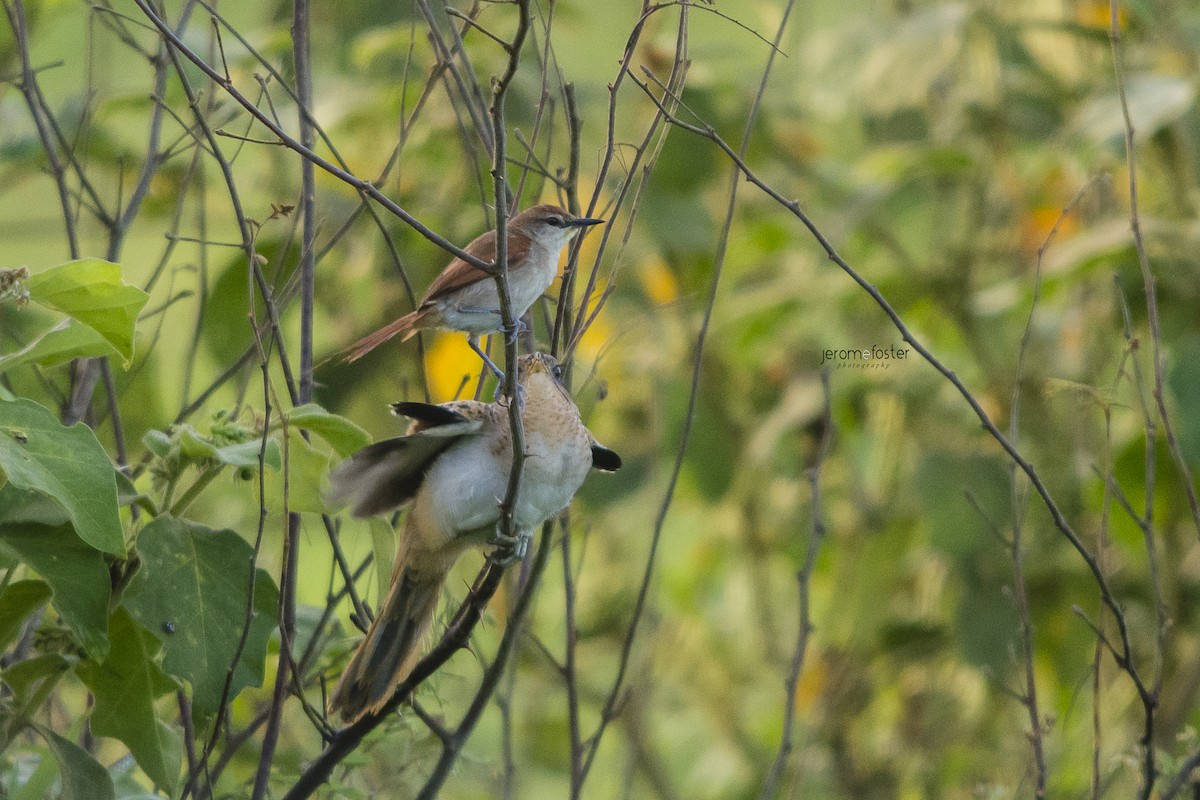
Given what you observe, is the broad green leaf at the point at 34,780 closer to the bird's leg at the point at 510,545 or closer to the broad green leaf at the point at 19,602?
the broad green leaf at the point at 19,602

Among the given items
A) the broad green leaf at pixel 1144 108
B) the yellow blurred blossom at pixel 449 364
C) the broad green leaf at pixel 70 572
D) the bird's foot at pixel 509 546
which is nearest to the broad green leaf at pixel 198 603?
the broad green leaf at pixel 70 572

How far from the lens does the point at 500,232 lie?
134 centimetres

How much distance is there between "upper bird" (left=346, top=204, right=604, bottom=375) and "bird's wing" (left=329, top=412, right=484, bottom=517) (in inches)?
21.5

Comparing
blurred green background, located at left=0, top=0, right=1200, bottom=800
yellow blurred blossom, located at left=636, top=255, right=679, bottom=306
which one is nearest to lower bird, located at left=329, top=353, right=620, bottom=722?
blurred green background, located at left=0, top=0, right=1200, bottom=800

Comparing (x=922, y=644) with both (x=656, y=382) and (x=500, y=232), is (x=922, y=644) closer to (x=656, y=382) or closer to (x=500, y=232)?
(x=656, y=382)

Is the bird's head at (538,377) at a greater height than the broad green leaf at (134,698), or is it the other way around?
the bird's head at (538,377)

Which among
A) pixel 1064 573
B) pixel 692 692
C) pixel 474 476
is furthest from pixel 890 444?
pixel 474 476

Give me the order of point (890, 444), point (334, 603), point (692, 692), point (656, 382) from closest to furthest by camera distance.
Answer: point (334, 603) → point (656, 382) → point (890, 444) → point (692, 692)

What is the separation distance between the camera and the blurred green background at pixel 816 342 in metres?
3.09

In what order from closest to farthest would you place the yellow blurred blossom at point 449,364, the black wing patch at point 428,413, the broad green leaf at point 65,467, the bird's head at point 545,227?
the broad green leaf at point 65,467 → the black wing patch at point 428,413 → the bird's head at point 545,227 → the yellow blurred blossom at point 449,364

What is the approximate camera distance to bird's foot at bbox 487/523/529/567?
1.84 metres

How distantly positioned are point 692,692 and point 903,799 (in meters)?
0.81

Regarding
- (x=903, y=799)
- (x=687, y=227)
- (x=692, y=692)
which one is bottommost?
(x=903, y=799)

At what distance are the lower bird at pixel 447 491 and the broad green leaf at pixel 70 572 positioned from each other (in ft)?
1.40
